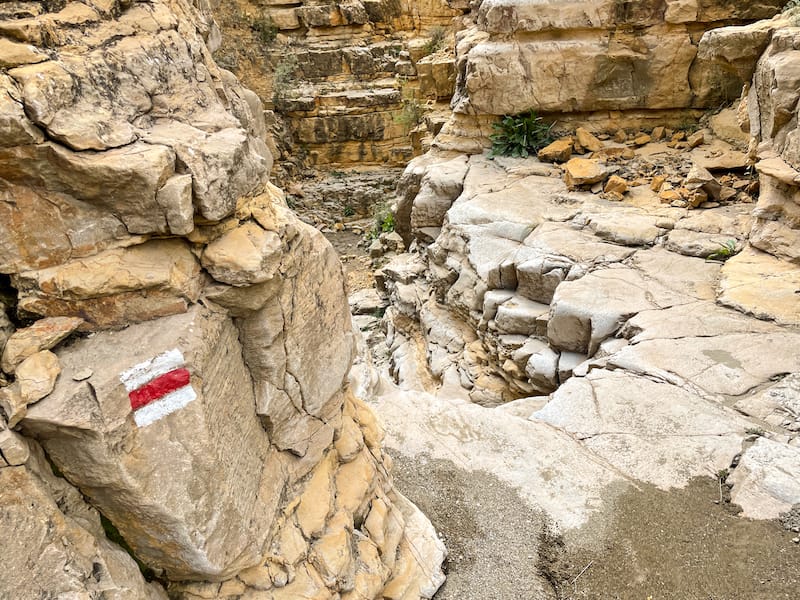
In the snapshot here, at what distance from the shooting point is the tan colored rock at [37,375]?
4.88 feet

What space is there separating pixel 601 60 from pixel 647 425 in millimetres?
6564

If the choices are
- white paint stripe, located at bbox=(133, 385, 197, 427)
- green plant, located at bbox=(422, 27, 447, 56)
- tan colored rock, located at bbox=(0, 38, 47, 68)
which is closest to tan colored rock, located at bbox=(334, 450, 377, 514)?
white paint stripe, located at bbox=(133, 385, 197, 427)

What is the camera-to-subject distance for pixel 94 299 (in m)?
1.68

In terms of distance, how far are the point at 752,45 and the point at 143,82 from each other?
6.57 meters

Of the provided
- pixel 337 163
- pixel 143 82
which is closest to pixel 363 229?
pixel 337 163

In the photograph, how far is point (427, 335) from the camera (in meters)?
8.05

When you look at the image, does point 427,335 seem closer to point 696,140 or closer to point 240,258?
point 696,140

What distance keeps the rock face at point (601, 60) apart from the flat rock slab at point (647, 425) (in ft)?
18.9

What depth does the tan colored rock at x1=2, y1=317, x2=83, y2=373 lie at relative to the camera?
1540mm

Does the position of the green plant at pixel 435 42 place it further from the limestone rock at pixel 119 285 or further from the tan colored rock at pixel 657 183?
the limestone rock at pixel 119 285

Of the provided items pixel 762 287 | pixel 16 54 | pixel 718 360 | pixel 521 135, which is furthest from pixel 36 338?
pixel 521 135

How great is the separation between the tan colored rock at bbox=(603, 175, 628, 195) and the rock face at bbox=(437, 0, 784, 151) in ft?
6.19

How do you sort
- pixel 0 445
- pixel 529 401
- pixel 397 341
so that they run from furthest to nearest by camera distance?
pixel 397 341
pixel 529 401
pixel 0 445

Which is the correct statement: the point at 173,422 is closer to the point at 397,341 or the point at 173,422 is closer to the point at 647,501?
the point at 647,501
